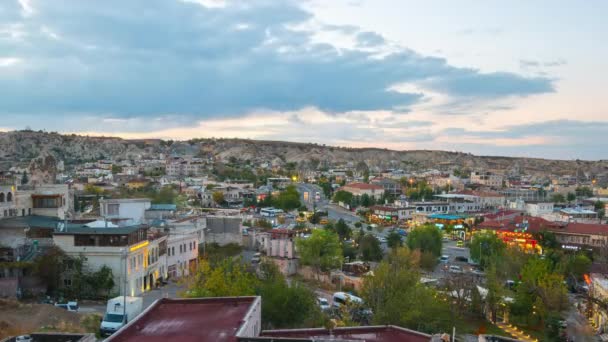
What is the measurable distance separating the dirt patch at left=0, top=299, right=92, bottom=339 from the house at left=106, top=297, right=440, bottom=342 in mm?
7141

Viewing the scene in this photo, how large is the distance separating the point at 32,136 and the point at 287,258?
158 m

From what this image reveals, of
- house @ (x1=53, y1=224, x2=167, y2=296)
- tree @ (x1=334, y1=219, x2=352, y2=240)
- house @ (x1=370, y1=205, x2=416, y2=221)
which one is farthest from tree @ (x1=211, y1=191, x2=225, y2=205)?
house @ (x1=53, y1=224, x2=167, y2=296)

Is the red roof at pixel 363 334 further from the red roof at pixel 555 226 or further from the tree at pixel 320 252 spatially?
the red roof at pixel 555 226

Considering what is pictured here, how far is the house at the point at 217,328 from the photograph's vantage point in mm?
11469

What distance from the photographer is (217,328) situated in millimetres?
12070

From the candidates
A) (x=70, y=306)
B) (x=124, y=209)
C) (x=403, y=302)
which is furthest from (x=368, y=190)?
(x=70, y=306)

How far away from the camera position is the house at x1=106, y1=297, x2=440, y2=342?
37.6ft

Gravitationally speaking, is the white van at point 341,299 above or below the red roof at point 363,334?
below

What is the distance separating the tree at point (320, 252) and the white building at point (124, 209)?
10.6 m

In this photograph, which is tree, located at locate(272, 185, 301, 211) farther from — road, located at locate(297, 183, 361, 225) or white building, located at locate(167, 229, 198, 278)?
white building, located at locate(167, 229, 198, 278)

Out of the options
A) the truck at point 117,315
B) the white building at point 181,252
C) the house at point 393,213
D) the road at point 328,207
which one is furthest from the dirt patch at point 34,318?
the house at point 393,213

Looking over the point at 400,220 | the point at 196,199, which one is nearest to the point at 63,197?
the point at 196,199

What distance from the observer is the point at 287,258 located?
38.2 meters

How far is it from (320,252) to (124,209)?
13292 mm
